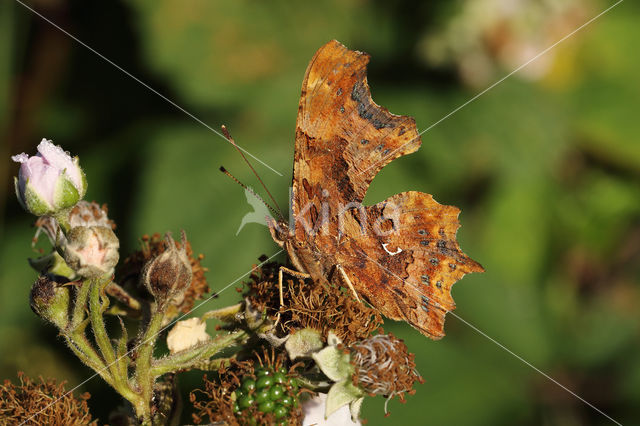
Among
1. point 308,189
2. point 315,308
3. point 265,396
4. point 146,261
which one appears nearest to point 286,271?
point 315,308

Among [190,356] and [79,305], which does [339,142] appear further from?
[79,305]

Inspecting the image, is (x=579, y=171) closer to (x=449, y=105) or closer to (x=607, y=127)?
(x=607, y=127)

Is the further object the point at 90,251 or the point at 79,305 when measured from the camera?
the point at 79,305

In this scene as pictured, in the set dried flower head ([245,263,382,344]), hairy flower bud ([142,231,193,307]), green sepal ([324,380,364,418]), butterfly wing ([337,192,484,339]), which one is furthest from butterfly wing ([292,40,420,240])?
green sepal ([324,380,364,418])

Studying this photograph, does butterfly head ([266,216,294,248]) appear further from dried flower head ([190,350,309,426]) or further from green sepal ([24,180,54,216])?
green sepal ([24,180,54,216])

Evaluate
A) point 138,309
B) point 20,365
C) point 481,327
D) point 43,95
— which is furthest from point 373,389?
point 43,95

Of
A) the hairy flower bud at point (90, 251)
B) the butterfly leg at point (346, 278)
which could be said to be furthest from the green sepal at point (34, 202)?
the butterfly leg at point (346, 278)
